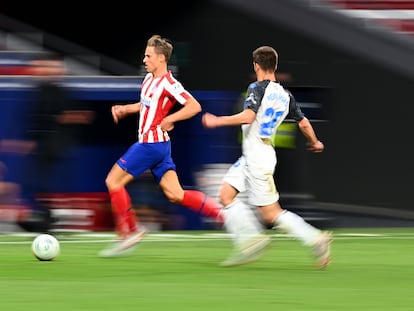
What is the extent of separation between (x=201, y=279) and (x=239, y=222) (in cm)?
96

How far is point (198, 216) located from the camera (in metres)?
17.5

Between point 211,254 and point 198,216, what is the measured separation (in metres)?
4.26

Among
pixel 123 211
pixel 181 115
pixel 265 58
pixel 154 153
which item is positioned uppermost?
pixel 265 58

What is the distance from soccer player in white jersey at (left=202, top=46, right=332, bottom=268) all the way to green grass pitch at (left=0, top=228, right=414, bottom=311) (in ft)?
0.85

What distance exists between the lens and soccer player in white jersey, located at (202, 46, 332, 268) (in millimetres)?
11148

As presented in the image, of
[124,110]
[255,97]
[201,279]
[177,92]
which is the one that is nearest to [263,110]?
[255,97]

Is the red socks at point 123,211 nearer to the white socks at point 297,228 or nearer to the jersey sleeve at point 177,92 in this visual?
the jersey sleeve at point 177,92

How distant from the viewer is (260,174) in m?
11.2

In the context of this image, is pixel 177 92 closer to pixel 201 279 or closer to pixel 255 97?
pixel 255 97

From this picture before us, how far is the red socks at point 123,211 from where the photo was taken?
12.3 metres

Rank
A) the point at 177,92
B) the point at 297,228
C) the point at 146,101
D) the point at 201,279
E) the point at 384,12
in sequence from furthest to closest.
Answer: the point at 384,12 → the point at 146,101 → the point at 177,92 → the point at 297,228 → the point at 201,279

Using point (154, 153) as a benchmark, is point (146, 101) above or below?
above

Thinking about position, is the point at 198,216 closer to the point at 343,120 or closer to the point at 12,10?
the point at 343,120

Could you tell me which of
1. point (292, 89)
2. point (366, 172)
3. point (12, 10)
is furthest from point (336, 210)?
point (12, 10)
